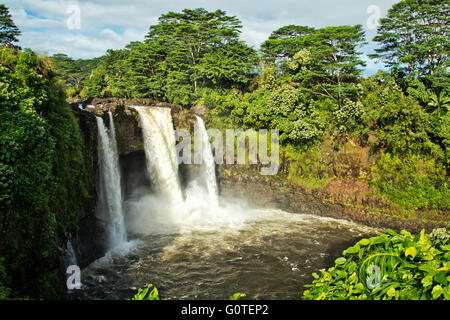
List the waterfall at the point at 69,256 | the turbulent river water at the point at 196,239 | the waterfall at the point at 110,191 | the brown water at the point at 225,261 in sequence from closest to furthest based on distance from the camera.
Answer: the waterfall at the point at 69,256
the brown water at the point at 225,261
the turbulent river water at the point at 196,239
the waterfall at the point at 110,191

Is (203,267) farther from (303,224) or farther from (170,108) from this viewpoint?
(170,108)

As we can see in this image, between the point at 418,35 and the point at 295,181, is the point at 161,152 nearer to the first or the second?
the point at 295,181

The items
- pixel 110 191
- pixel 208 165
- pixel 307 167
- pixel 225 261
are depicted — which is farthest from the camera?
pixel 208 165

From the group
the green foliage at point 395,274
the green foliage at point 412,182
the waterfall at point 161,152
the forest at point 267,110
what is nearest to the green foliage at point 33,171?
the forest at point 267,110

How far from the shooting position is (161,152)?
2022 centimetres

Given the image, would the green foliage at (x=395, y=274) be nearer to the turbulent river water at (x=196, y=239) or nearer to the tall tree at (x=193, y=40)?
the turbulent river water at (x=196, y=239)

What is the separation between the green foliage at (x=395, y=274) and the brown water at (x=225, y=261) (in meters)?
9.76

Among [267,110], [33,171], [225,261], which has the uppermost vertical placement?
[267,110]

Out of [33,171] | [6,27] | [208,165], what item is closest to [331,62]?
[208,165]

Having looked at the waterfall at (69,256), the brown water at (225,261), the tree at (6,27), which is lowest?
the brown water at (225,261)

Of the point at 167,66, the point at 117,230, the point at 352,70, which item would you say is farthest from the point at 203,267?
the point at 167,66

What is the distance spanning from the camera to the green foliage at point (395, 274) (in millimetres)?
1712

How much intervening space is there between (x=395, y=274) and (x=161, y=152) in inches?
756

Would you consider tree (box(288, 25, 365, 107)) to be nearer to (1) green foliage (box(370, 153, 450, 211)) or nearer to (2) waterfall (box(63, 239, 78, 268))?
(1) green foliage (box(370, 153, 450, 211))
